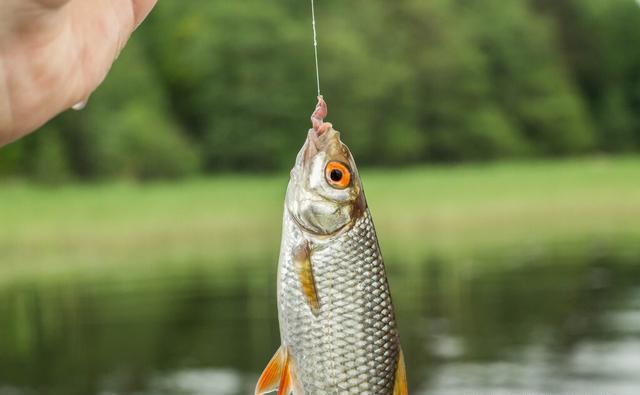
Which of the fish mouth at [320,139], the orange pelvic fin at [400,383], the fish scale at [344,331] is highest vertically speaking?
the fish mouth at [320,139]

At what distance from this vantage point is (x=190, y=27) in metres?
66.8

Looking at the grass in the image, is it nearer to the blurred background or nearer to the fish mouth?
the blurred background

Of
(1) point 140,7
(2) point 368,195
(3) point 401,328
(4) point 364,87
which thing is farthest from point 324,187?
(4) point 364,87

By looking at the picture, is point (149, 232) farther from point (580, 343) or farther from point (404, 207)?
point (580, 343)

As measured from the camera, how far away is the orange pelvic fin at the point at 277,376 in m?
3.16

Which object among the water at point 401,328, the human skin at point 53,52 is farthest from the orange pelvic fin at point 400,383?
the water at point 401,328

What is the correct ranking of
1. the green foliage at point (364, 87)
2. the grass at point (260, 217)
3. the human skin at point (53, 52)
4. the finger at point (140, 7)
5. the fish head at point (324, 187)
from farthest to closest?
1. the green foliage at point (364, 87)
2. the grass at point (260, 217)
3. the fish head at point (324, 187)
4. the finger at point (140, 7)
5. the human skin at point (53, 52)

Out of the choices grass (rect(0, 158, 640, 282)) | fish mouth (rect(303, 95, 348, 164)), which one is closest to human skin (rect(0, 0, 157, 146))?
fish mouth (rect(303, 95, 348, 164))

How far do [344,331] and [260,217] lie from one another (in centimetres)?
4643

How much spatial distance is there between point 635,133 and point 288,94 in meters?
21.5

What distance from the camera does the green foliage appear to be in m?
58.9

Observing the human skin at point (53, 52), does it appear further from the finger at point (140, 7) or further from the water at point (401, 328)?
the water at point (401, 328)

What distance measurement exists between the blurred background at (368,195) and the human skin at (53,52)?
64.1 feet

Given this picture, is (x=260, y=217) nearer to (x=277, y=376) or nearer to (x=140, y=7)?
(x=277, y=376)
